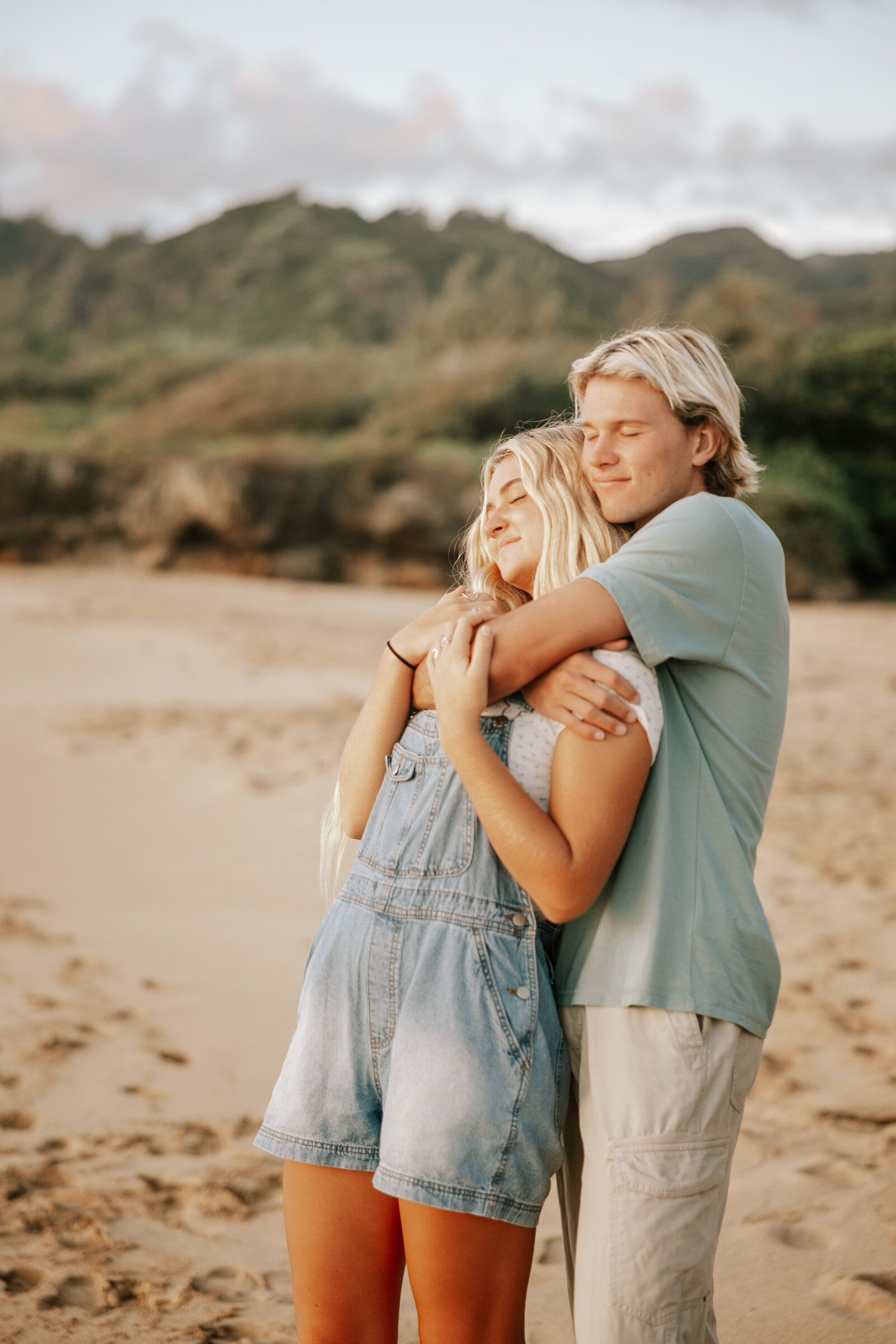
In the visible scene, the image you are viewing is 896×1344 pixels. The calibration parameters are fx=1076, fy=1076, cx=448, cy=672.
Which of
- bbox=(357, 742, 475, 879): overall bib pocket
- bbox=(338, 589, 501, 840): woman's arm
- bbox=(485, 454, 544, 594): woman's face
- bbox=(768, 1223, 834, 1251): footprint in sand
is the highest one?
bbox=(485, 454, 544, 594): woman's face

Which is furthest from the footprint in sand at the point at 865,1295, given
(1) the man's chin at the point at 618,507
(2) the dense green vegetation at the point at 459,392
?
(2) the dense green vegetation at the point at 459,392

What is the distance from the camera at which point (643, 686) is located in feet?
5.22

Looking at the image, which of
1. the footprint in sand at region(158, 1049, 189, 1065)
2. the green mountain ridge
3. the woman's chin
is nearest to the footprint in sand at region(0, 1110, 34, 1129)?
the footprint in sand at region(158, 1049, 189, 1065)

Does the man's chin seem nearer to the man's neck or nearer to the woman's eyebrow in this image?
the man's neck

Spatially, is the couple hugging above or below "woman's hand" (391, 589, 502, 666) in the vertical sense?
below

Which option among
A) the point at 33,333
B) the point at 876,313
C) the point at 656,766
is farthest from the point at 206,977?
the point at 876,313

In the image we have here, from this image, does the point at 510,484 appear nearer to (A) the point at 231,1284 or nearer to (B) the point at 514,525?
(B) the point at 514,525

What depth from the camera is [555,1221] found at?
10.2 feet

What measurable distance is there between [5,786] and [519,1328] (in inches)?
233

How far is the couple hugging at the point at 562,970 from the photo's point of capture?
1.53m

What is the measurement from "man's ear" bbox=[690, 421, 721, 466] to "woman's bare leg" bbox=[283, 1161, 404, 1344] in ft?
4.13

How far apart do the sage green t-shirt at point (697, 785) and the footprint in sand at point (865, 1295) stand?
1410 millimetres

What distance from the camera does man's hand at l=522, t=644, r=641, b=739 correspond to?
60.4 inches

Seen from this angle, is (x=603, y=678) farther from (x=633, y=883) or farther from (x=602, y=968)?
(x=602, y=968)
